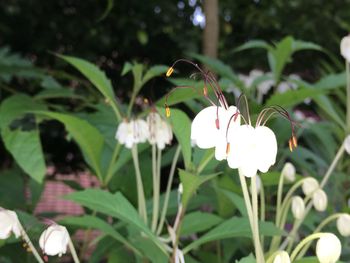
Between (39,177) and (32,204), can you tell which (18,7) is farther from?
(39,177)

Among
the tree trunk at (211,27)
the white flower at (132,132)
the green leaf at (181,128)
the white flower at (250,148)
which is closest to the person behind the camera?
the white flower at (250,148)

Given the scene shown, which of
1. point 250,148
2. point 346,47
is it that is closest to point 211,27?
point 346,47

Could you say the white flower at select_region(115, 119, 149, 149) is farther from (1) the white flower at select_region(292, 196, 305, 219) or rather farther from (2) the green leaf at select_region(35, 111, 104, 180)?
(1) the white flower at select_region(292, 196, 305, 219)

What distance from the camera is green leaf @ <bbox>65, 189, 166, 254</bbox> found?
0.53m

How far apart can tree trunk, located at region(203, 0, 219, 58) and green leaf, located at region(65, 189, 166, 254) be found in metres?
0.62

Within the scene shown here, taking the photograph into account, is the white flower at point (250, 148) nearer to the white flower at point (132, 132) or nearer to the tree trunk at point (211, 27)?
the white flower at point (132, 132)

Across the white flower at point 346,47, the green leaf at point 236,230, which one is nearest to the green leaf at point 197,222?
the green leaf at point 236,230

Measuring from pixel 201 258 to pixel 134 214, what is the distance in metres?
0.19

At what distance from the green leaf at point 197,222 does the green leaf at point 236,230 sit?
4 centimetres

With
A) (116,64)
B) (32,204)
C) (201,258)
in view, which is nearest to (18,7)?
(116,64)

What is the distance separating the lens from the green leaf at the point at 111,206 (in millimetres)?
528

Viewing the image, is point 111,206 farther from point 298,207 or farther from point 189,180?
point 298,207

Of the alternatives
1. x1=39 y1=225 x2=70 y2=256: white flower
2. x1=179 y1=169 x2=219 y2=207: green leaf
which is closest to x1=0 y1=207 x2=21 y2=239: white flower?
x1=39 y1=225 x2=70 y2=256: white flower

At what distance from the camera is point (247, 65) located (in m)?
1.45
